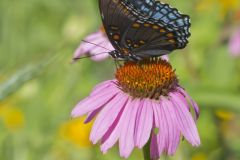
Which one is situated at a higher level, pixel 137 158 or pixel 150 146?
pixel 150 146

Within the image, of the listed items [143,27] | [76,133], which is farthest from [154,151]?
[76,133]

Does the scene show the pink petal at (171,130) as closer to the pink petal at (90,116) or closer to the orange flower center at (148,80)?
the orange flower center at (148,80)

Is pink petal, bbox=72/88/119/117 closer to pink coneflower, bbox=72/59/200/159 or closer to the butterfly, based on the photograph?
pink coneflower, bbox=72/59/200/159

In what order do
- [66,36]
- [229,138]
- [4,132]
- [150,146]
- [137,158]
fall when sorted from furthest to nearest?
[66,36] → [229,138] → [4,132] → [137,158] → [150,146]

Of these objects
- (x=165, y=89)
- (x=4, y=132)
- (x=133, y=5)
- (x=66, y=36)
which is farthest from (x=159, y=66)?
(x=66, y=36)

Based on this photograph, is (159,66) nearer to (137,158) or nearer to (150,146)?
(150,146)

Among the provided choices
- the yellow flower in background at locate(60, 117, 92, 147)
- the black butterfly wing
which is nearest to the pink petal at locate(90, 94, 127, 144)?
the black butterfly wing

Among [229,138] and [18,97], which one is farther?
[18,97]
